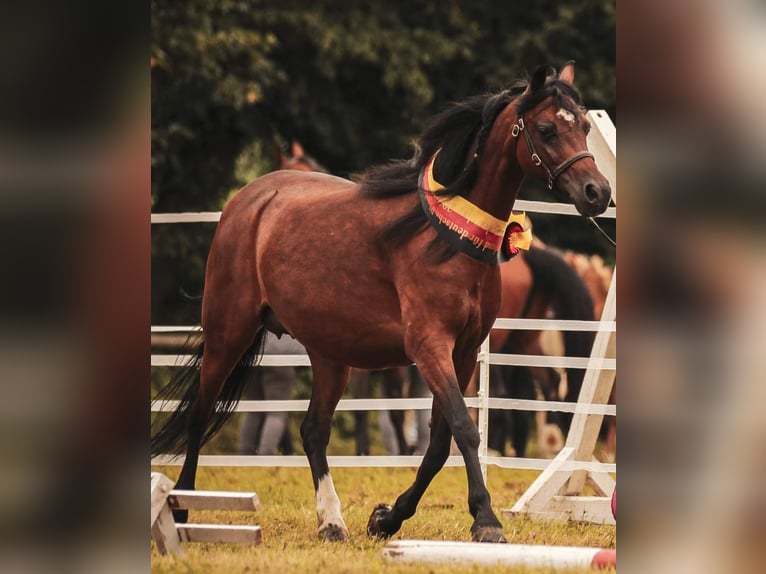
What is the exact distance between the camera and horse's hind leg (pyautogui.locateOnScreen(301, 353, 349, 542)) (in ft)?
19.6

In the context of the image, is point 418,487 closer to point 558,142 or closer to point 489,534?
point 489,534

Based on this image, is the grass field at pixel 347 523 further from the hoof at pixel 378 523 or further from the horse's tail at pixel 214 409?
the horse's tail at pixel 214 409

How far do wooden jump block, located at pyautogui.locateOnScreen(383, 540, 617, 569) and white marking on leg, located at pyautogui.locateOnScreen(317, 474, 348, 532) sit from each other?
1413 mm

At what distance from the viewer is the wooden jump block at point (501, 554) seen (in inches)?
161

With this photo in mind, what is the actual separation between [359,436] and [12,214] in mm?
9593

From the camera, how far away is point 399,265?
5.66 meters

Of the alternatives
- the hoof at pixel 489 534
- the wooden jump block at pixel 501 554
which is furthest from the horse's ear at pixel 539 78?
the wooden jump block at pixel 501 554

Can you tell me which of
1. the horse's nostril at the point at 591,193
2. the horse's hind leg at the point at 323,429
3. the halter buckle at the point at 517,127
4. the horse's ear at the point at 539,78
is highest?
the horse's ear at the point at 539,78

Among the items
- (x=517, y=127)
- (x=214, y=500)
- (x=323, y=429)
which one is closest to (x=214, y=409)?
(x=323, y=429)

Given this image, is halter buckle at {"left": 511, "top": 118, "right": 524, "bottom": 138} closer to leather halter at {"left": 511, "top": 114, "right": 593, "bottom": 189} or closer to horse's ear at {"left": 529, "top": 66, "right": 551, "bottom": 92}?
leather halter at {"left": 511, "top": 114, "right": 593, "bottom": 189}

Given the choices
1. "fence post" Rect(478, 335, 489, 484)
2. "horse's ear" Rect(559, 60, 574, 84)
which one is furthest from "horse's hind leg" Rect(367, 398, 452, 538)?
"fence post" Rect(478, 335, 489, 484)

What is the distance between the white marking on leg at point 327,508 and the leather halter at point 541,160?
201 cm

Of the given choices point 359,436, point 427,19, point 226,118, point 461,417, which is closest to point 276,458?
point 359,436

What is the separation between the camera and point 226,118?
1530 centimetres
